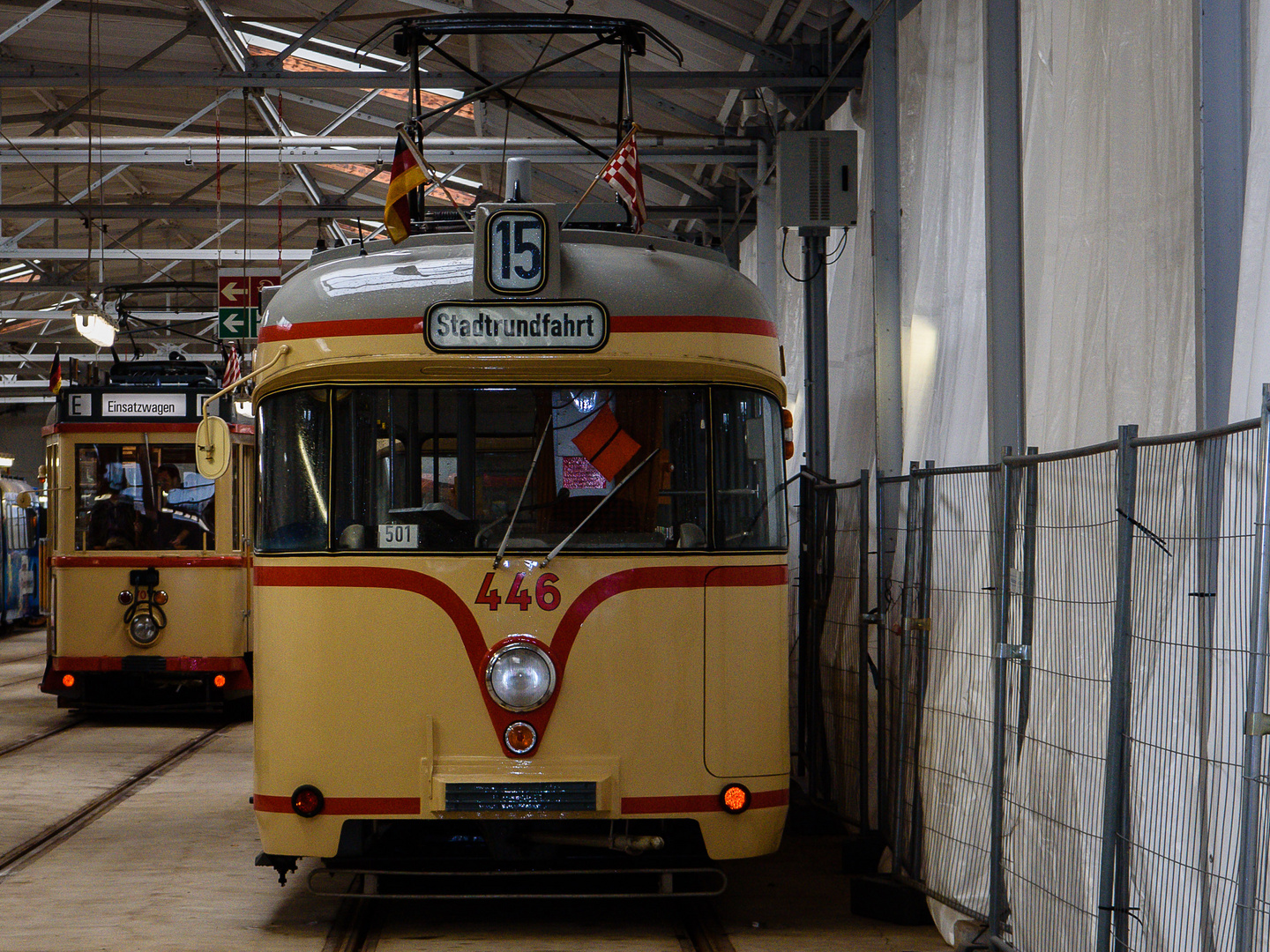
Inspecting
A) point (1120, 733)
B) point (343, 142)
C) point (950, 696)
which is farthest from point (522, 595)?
point (343, 142)

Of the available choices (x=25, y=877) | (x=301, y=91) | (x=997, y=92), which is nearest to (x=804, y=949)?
(x=25, y=877)

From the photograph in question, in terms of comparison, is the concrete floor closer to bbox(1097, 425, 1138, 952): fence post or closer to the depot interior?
the depot interior

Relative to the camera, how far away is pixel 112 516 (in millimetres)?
13906

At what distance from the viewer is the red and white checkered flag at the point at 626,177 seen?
745 cm

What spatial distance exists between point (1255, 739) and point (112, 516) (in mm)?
11907

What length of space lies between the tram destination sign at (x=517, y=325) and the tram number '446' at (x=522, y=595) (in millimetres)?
936

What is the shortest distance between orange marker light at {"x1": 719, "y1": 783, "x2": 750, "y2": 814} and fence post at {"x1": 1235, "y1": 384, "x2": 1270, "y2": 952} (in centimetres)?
269

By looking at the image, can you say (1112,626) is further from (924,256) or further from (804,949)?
(924,256)

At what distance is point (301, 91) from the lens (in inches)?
735

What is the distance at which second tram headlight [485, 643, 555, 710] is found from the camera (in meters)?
6.16

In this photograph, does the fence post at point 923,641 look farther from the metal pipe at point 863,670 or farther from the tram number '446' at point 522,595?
the tram number '446' at point 522,595

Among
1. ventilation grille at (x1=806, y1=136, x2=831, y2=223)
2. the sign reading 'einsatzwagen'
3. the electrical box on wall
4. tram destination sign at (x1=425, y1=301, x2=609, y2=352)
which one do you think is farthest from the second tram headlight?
the sign reading 'einsatzwagen'

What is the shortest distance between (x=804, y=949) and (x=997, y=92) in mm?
4650

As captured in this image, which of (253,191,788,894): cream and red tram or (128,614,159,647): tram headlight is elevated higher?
(253,191,788,894): cream and red tram
